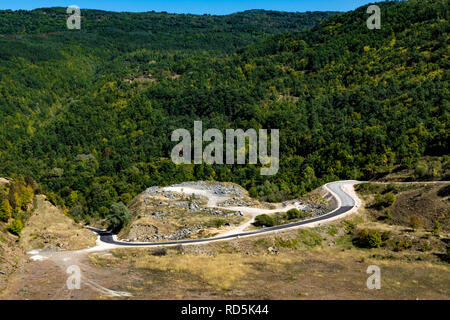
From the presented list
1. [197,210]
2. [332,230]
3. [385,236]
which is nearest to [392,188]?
[385,236]

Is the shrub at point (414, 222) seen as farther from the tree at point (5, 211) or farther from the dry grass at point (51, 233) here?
the tree at point (5, 211)

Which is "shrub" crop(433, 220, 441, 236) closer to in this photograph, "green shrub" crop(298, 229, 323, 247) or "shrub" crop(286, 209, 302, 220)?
"green shrub" crop(298, 229, 323, 247)

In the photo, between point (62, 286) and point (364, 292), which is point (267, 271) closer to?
point (364, 292)

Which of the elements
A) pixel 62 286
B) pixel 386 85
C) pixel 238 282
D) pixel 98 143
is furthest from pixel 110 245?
pixel 386 85

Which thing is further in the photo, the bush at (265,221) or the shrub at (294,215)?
the shrub at (294,215)

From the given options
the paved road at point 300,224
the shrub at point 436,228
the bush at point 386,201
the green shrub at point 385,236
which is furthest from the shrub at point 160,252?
the bush at point 386,201
